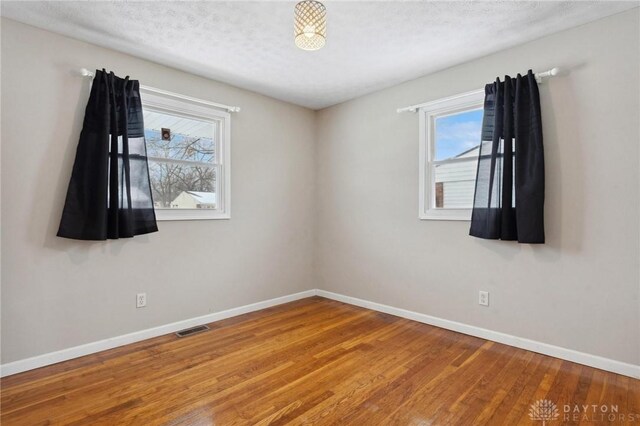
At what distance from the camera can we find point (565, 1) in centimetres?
219

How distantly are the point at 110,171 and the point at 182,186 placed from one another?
0.74 meters

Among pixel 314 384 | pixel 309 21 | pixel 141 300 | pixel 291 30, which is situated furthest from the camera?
pixel 141 300

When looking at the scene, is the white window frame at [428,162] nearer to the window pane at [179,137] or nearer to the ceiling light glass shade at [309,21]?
the ceiling light glass shade at [309,21]

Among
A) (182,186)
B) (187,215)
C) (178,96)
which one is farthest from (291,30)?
(187,215)

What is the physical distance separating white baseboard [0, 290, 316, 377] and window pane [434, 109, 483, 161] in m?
2.59

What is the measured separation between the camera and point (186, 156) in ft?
11.0

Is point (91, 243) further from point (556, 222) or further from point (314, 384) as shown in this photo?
point (556, 222)

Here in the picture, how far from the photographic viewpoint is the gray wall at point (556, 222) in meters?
2.30

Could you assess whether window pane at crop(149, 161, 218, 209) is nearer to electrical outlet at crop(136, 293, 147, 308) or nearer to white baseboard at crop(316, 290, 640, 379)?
electrical outlet at crop(136, 293, 147, 308)

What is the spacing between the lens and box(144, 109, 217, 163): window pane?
311cm

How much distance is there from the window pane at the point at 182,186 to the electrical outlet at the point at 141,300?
809 mm

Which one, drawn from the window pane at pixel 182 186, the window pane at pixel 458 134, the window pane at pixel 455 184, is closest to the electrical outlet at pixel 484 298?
the window pane at pixel 455 184

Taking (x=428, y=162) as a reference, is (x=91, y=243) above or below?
below

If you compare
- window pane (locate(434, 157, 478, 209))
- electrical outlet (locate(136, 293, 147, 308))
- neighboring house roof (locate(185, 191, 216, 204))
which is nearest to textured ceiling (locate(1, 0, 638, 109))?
window pane (locate(434, 157, 478, 209))
